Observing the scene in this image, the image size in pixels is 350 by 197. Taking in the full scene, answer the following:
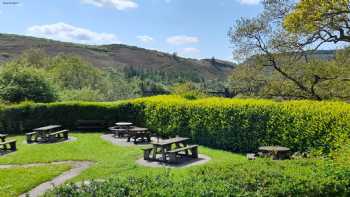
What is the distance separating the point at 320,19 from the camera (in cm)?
1909

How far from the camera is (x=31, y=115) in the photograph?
26.1 meters

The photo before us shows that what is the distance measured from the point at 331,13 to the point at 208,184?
1501 centimetres

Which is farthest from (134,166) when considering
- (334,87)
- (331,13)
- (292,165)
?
(334,87)

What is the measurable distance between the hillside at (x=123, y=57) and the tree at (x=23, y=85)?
57433 millimetres

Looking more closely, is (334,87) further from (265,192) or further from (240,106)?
(265,192)

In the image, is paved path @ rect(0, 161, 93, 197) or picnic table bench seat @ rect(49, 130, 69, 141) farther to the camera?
picnic table bench seat @ rect(49, 130, 69, 141)

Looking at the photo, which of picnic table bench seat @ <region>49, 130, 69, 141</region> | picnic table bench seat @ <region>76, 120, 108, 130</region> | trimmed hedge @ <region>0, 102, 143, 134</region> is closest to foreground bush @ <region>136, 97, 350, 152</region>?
trimmed hedge @ <region>0, 102, 143, 134</region>

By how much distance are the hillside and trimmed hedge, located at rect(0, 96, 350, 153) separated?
6099 centimetres

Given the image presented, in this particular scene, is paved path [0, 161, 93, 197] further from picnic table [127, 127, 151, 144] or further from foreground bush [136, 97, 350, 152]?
foreground bush [136, 97, 350, 152]

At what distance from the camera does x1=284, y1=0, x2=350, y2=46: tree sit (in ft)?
60.6

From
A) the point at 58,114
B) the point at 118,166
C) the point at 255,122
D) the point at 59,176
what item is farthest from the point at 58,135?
the point at 255,122

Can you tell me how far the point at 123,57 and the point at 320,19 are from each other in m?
88.0

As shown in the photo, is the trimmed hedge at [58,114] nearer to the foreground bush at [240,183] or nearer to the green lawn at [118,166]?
the green lawn at [118,166]

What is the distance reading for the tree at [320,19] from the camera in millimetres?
18484
